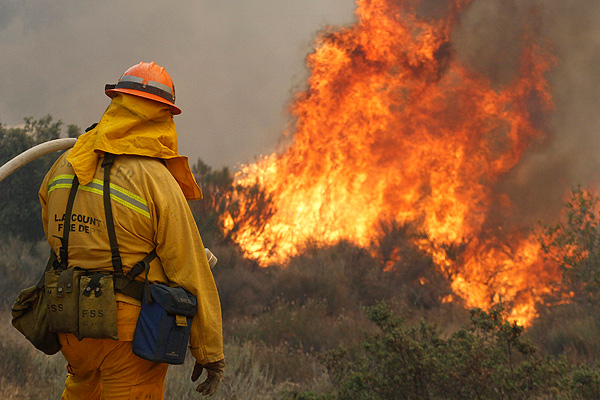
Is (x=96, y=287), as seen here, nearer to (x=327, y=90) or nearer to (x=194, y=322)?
(x=194, y=322)

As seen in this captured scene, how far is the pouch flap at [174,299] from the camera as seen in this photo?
225cm

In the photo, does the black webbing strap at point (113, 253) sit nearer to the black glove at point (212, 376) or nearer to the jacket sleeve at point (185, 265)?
the jacket sleeve at point (185, 265)

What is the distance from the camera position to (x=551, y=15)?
15.0 m

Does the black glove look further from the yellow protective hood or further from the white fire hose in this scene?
the yellow protective hood

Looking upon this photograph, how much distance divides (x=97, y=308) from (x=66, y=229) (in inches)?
15.6

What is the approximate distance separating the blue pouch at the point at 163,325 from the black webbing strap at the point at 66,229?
434mm

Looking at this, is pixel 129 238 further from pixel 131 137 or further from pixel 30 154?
pixel 30 154

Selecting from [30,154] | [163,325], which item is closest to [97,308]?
[163,325]

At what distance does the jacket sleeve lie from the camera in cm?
234

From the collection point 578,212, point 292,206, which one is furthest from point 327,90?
point 578,212

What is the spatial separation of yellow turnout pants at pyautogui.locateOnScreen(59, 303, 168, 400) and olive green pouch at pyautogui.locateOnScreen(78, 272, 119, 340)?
0.26ft

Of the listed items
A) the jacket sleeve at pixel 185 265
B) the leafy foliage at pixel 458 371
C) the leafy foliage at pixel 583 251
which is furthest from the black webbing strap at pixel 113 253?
the leafy foliage at pixel 583 251

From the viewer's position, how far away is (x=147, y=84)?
2.55m

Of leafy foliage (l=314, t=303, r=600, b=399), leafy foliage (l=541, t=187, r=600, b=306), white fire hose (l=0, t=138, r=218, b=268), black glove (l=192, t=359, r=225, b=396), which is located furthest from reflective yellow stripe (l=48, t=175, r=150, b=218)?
leafy foliage (l=541, t=187, r=600, b=306)
